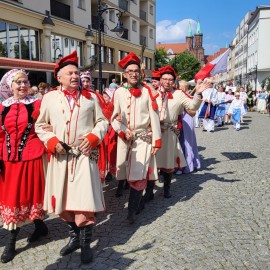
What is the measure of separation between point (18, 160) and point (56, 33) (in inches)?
658

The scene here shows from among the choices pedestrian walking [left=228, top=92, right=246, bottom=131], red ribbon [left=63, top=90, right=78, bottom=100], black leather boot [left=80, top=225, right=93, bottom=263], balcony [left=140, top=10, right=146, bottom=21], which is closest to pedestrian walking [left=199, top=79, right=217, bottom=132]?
pedestrian walking [left=228, top=92, right=246, bottom=131]

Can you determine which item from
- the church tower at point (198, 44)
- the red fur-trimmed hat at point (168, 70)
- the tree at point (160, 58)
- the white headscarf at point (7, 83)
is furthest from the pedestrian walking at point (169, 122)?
the church tower at point (198, 44)

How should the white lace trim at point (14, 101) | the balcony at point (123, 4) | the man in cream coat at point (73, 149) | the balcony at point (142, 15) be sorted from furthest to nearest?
the balcony at point (142, 15) → the balcony at point (123, 4) → the white lace trim at point (14, 101) → the man in cream coat at point (73, 149)

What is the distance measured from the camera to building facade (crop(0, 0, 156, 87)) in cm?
1553

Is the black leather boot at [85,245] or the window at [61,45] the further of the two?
the window at [61,45]

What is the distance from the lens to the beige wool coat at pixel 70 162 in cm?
325

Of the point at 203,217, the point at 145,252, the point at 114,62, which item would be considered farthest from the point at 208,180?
the point at 114,62

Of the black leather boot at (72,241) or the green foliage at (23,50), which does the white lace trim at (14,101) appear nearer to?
the black leather boot at (72,241)

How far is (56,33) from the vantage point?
18859 mm

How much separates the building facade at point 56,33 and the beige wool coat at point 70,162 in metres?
8.04

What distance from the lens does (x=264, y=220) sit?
4.32 metres

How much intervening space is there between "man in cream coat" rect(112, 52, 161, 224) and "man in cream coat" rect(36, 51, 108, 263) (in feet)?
2.93

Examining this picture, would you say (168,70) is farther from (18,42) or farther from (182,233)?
(18,42)

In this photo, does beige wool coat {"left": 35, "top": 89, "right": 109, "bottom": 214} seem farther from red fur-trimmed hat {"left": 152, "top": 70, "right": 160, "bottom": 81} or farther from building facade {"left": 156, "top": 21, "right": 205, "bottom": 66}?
building facade {"left": 156, "top": 21, "right": 205, "bottom": 66}
